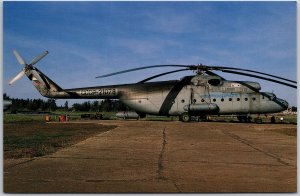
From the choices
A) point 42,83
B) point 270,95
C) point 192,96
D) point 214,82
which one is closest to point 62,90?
point 42,83

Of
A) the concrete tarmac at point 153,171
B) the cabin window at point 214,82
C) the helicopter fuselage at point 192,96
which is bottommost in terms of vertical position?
the concrete tarmac at point 153,171

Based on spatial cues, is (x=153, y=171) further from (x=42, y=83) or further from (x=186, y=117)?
(x=42, y=83)

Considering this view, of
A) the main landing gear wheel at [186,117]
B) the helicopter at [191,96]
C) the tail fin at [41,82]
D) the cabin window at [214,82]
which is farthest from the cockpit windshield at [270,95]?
the tail fin at [41,82]

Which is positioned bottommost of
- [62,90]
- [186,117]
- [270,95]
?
[186,117]

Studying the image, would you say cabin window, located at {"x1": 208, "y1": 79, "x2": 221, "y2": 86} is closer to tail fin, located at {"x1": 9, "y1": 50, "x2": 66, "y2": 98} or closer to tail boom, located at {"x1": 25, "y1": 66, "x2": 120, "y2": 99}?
tail boom, located at {"x1": 25, "y1": 66, "x2": 120, "y2": 99}

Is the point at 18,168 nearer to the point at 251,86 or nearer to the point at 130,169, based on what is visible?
the point at 130,169

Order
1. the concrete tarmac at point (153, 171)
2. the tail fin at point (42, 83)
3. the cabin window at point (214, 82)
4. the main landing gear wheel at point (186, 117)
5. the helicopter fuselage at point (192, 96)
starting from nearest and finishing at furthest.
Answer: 1. the concrete tarmac at point (153, 171)
2. the cabin window at point (214, 82)
3. the helicopter fuselage at point (192, 96)
4. the main landing gear wheel at point (186, 117)
5. the tail fin at point (42, 83)

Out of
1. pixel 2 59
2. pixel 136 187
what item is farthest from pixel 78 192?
pixel 2 59

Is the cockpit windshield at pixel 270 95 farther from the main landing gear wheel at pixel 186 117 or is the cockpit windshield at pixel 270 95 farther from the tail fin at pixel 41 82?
the tail fin at pixel 41 82

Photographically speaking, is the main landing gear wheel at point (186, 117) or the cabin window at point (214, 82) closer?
the cabin window at point (214, 82)

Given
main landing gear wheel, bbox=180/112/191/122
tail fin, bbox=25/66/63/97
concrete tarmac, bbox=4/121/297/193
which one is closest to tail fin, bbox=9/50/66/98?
tail fin, bbox=25/66/63/97

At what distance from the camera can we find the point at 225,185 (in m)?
5.95

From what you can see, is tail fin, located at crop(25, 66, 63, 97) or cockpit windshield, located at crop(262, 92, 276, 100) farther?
tail fin, located at crop(25, 66, 63, 97)

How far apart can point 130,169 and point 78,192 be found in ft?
6.85
